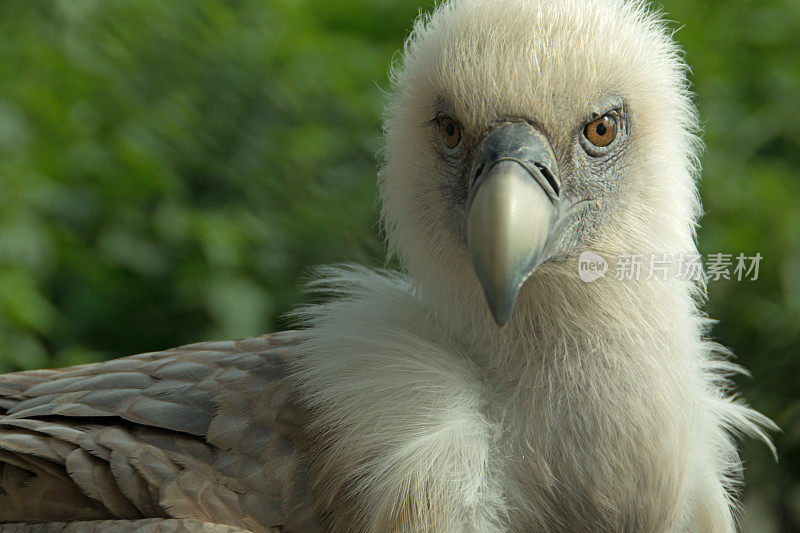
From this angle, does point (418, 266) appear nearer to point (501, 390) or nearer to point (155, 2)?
point (501, 390)

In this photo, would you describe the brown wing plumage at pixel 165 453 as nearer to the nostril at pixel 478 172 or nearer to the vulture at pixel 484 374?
the vulture at pixel 484 374

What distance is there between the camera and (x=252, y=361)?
2635 millimetres

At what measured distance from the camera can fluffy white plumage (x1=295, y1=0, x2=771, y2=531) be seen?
2195 millimetres

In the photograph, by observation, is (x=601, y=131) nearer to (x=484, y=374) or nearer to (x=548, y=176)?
(x=548, y=176)

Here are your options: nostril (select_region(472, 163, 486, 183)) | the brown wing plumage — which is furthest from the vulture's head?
the brown wing plumage

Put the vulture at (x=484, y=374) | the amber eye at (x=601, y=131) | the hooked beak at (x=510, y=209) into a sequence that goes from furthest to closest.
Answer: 1. the amber eye at (x=601, y=131)
2. the vulture at (x=484, y=374)
3. the hooked beak at (x=510, y=209)

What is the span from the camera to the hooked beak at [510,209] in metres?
2.03

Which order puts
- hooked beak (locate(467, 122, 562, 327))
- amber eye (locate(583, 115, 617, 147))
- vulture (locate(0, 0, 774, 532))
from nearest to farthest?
hooked beak (locate(467, 122, 562, 327)) → vulture (locate(0, 0, 774, 532)) → amber eye (locate(583, 115, 617, 147))

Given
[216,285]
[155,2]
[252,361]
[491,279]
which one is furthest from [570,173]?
[155,2]

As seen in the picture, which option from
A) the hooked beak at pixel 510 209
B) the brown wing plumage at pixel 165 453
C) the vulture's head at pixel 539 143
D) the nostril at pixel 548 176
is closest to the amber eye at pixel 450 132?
the vulture's head at pixel 539 143

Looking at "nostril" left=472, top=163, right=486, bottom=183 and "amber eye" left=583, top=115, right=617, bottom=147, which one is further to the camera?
"amber eye" left=583, top=115, right=617, bottom=147

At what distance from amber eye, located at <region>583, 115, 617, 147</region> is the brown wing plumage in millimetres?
1025

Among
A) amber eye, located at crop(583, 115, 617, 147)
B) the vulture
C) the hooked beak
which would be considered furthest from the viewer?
amber eye, located at crop(583, 115, 617, 147)

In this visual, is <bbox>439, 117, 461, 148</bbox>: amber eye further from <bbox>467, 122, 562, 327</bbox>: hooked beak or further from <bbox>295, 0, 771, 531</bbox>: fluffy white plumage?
<bbox>467, 122, 562, 327</bbox>: hooked beak
